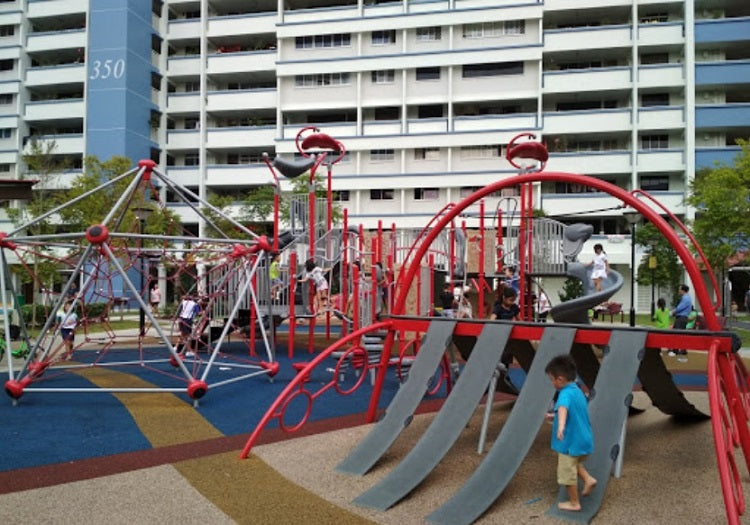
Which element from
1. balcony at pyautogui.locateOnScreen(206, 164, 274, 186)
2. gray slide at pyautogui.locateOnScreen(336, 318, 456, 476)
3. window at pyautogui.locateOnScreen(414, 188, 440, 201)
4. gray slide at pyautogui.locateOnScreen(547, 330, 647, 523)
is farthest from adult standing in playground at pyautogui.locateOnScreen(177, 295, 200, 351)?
balcony at pyautogui.locateOnScreen(206, 164, 274, 186)

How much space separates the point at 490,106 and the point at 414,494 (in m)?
39.8

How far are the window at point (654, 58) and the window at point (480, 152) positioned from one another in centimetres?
1067

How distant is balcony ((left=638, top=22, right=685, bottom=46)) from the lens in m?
39.4

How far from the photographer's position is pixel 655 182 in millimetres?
40219

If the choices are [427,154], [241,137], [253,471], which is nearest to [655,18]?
[427,154]

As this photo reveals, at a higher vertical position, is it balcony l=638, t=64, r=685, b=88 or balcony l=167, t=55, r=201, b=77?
balcony l=167, t=55, r=201, b=77

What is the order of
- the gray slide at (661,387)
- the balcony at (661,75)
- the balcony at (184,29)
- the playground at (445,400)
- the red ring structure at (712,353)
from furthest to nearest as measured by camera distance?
the balcony at (184,29)
the balcony at (661,75)
the gray slide at (661,387)
the playground at (445,400)
the red ring structure at (712,353)

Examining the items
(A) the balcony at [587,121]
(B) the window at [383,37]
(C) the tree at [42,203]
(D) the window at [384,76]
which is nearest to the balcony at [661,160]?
(A) the balcony at [587,121]

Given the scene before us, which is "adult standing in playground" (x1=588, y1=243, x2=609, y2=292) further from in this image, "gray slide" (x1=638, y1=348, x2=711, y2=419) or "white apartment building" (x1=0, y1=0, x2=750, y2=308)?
"white apartment building" (x1=0, y1=0, x2=750, y2=308)

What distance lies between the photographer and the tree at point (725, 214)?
22.7 meters

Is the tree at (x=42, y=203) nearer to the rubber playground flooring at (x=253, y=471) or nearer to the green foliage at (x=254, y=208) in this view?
the green foliage at (x=254, y=208)

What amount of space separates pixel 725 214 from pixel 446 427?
20.3 m

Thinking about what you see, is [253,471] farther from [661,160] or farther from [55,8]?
[55,8]

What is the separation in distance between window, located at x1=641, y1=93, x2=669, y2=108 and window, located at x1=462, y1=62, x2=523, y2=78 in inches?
308
